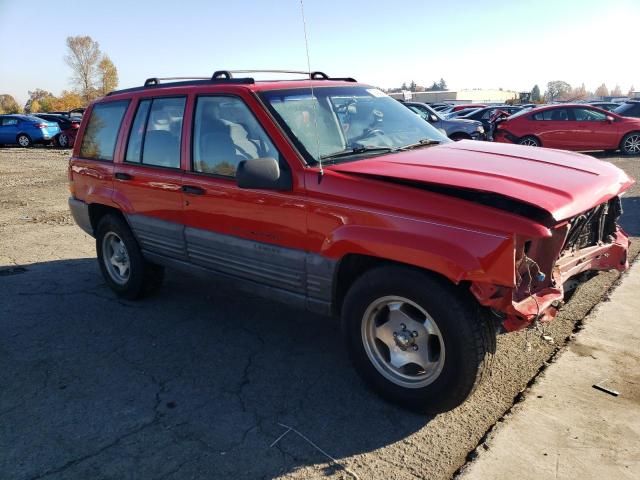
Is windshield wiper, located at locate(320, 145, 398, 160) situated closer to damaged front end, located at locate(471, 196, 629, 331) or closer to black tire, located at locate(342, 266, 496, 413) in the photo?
black tire, located at locate(342, 266, 496, 413)

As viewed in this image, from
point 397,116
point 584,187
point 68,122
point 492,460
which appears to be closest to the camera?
point 492,460

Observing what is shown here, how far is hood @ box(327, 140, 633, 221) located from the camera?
283cm

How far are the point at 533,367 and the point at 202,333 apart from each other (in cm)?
258

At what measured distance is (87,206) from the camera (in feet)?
17.9

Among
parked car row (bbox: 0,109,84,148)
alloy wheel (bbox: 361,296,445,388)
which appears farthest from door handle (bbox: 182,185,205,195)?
parked car row (bbox: 0,109,84,148)

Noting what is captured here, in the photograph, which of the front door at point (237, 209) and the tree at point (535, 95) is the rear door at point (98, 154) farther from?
the tree at point (535, 95)

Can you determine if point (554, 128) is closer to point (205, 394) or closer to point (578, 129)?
point (578, 129)

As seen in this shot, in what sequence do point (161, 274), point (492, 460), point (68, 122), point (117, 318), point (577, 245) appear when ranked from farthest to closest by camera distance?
point (68, 122)
point (161, 274)
point (117, 318)
point (577, 245)
point (492, 460)

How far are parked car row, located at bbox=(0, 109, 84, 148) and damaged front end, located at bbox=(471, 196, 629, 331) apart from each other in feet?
79.1

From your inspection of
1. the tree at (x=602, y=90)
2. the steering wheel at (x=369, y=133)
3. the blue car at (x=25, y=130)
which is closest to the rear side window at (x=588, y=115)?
the steering wheel at (x=369, y=133)

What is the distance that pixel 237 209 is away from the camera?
384 cm

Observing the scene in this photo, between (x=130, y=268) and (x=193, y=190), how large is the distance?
140cm

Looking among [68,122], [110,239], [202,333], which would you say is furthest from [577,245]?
[68,122]

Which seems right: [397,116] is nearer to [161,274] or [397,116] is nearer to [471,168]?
[471,168]
